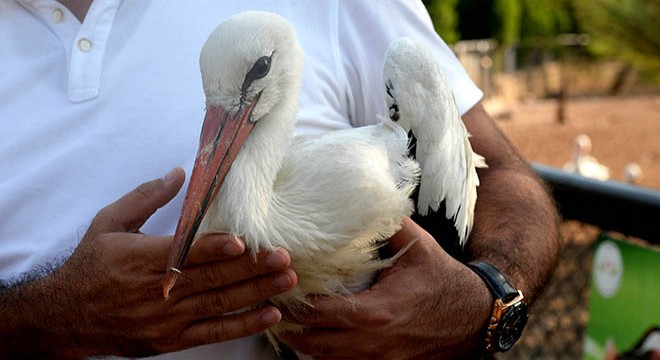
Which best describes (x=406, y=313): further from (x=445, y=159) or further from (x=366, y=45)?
(x=366, y=45)

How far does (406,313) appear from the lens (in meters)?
2.20

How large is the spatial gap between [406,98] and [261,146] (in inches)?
17.7

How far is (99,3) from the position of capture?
2379mm

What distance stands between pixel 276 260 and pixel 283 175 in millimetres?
344

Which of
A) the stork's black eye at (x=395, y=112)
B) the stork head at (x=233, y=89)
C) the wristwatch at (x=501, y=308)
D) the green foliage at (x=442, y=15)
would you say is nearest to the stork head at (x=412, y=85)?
the stork's black eye at (x=395, y=112)

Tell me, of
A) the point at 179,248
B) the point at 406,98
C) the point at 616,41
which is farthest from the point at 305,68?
the point at 616,41

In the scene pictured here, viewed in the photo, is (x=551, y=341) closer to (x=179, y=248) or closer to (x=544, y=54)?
(x=179, y=248)

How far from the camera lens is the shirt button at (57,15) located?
240cm

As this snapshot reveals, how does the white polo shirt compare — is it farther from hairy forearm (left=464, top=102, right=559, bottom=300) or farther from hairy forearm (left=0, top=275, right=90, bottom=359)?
hairy forearm (left=464, top=102, right=559, bottom=300)

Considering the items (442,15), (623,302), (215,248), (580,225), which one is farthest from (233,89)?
(442,15)

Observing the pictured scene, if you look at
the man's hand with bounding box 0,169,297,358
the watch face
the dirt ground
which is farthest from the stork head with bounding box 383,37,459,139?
the dirt ground

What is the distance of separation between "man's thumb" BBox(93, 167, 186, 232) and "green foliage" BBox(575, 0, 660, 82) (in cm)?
873

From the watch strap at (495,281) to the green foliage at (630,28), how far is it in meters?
8.19

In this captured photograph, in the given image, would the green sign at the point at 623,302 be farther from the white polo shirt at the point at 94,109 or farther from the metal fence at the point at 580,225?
the white polo shirt at the point at 94,109
